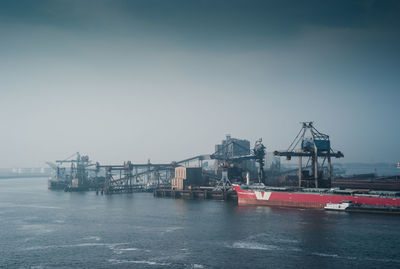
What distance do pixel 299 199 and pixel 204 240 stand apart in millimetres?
37336

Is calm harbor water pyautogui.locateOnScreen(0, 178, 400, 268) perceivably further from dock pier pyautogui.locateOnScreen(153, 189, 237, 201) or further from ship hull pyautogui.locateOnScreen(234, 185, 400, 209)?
dock pier pyautogui.locateOnScreen(153, 189, 237, 201)

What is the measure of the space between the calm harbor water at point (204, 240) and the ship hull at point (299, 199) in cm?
542

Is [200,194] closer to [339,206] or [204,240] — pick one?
[339,206]

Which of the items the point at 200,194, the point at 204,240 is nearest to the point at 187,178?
the point at 200,194

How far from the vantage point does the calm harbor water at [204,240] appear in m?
38.7

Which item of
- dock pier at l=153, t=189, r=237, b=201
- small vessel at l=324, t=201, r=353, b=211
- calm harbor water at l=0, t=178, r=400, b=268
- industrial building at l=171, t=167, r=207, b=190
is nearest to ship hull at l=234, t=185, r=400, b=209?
small vessel at l=324, t=201, r=353, b=211

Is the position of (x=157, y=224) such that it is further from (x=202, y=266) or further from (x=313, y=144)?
(x=313, y=144)

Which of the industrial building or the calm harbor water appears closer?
the calm harbor water

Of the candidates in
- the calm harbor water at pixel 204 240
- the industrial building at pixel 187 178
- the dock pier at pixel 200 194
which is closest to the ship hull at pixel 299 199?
the calm harbor water at pixel 204 240

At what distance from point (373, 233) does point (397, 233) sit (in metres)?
3.34

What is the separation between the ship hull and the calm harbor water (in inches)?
213

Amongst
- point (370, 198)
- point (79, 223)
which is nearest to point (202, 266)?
point (79, 223)

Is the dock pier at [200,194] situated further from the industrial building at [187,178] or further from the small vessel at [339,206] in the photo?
the small vessel at [339,206]

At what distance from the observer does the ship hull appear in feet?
223
